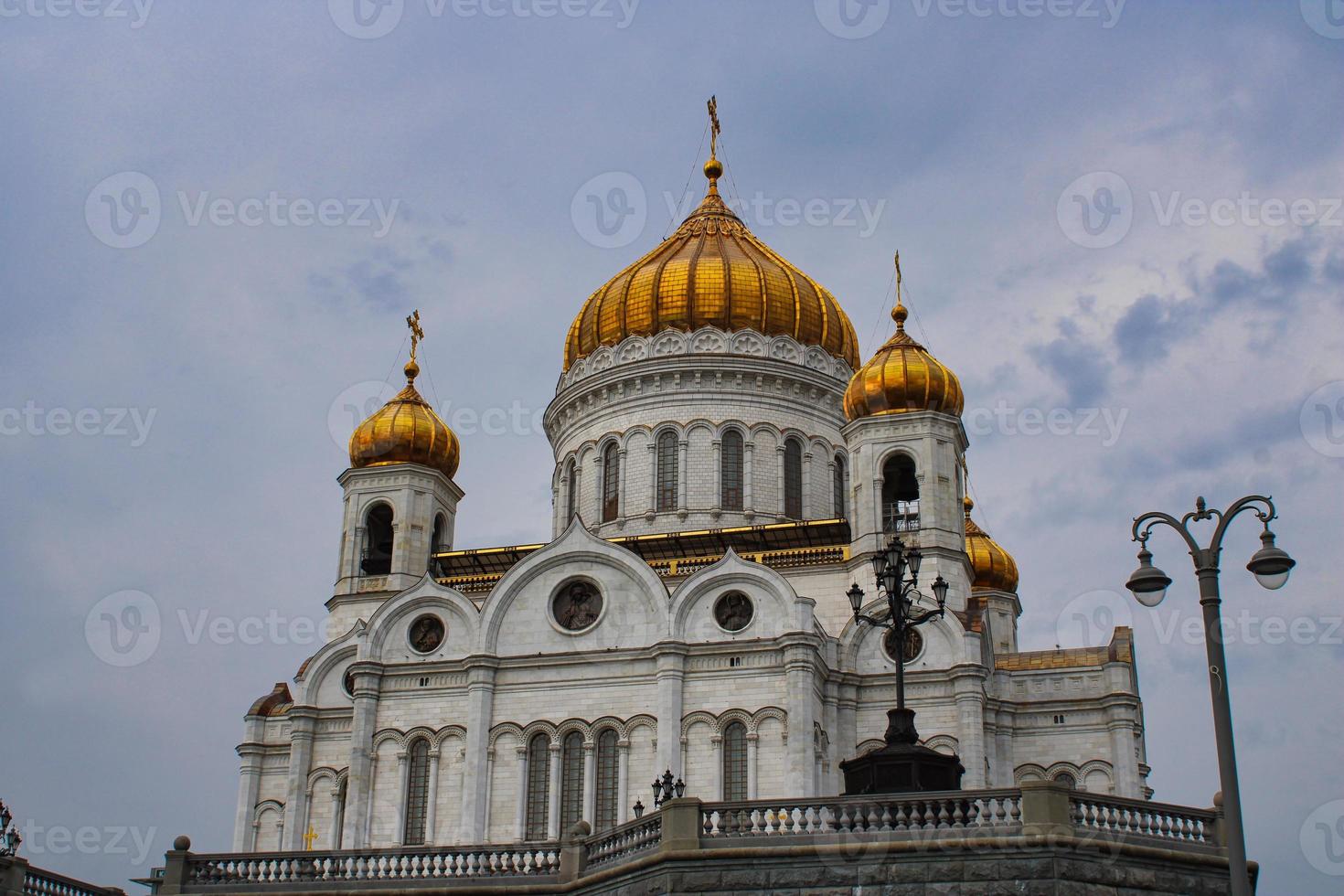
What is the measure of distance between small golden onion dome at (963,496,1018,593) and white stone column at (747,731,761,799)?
17144mm

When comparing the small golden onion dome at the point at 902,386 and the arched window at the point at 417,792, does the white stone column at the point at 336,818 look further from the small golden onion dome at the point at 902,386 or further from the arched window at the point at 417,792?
the small golden onion dome at the point at 902,386

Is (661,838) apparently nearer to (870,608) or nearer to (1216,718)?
(1216,718)

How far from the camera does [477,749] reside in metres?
33.9

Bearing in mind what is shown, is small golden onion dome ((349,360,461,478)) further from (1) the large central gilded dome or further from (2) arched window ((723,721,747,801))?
(2) arched window ((723,721,747,801))

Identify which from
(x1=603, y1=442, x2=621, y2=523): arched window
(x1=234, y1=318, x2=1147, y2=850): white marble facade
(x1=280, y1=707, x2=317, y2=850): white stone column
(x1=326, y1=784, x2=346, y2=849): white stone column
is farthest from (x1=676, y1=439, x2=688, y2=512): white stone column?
(x1=326, y1=784, x2=346, y2=849): white stone column

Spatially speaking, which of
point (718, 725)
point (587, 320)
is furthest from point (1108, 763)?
point (587, 320)

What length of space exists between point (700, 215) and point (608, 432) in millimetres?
8278

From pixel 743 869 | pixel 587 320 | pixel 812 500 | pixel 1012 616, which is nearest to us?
pixel 743 869

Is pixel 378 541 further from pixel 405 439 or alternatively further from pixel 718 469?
pixel 718 469

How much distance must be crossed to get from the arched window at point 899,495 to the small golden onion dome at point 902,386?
1.33 metres

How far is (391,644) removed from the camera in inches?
1412

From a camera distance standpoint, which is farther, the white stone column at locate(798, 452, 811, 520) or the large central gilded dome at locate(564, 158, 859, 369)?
the large central gilded dome at locate(564, 158, 859, 369)

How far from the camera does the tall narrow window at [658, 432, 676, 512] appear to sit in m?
41.3

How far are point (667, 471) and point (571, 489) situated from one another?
3.37 m
